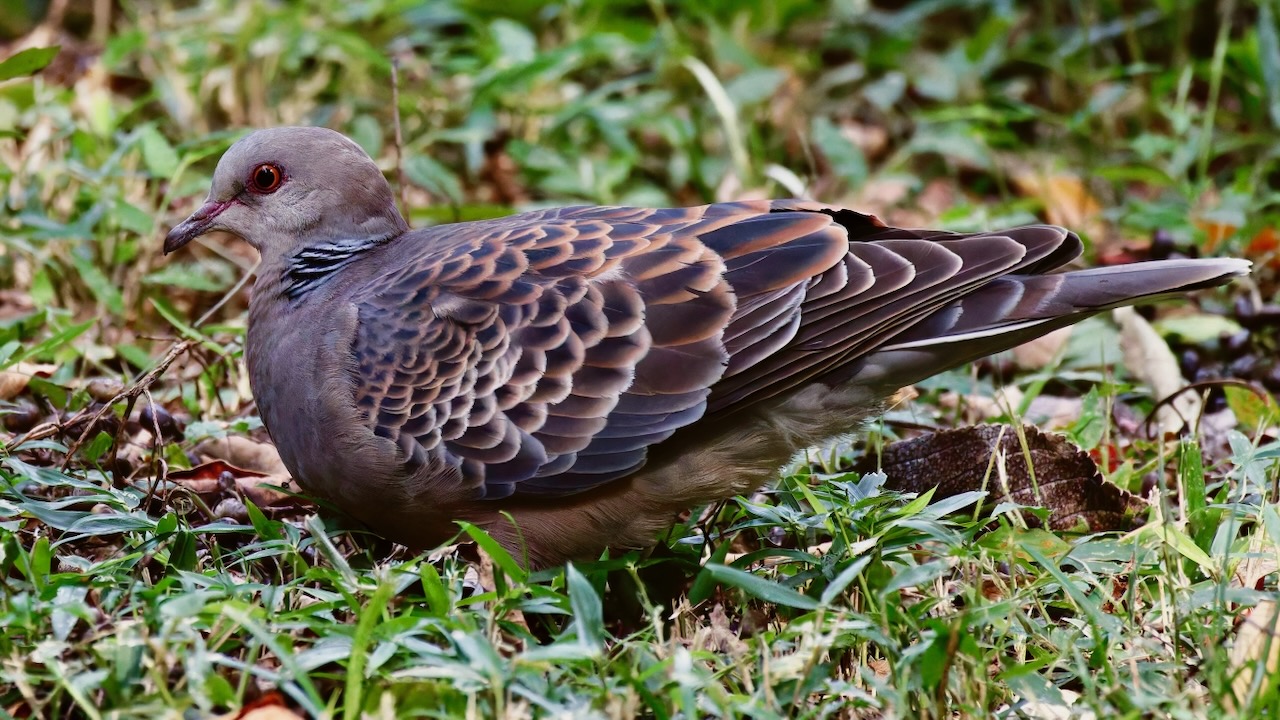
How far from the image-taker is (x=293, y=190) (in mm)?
4156

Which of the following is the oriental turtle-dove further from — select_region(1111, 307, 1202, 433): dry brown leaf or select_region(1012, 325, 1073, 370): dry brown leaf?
select_region(1012, 325, 1073, 370): dry brown leaf

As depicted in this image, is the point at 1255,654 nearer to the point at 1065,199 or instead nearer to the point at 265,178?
the point at 265,178

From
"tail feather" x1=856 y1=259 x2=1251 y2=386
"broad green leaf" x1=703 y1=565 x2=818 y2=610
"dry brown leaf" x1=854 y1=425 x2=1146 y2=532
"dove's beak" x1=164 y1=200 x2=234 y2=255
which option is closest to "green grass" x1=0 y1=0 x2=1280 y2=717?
"broad green leaf" x1=703 y1=565 x2=818 y2=610

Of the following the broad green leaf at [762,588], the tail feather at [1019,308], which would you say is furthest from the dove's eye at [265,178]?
the broad green leaf at [762,588]

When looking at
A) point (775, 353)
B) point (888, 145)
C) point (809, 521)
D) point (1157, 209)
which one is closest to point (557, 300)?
point (775, 353)

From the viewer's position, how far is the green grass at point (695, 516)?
2.76 m

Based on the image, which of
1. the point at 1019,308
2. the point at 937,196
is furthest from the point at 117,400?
the point at 937,196

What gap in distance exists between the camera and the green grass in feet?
9.06

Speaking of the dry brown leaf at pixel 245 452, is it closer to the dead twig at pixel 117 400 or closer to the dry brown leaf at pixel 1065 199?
the dead twig at pixel 117 400

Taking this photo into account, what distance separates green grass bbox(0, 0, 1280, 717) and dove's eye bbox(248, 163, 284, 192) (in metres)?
0.46

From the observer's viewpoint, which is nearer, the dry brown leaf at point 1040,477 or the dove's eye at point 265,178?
the dry brown leaf at point 1040,477

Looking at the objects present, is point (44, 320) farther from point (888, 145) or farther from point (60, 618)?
point (888, 145)

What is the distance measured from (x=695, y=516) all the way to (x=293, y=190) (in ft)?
4.85

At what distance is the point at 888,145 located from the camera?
750 cm
